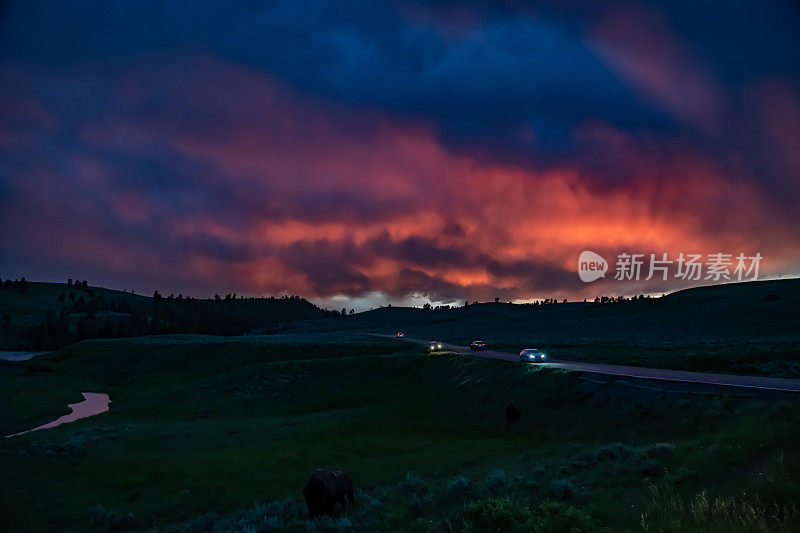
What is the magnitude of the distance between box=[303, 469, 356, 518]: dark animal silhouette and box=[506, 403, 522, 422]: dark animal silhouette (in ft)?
58.0

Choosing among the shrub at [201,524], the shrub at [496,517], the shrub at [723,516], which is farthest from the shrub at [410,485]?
the shrub at [723,516]

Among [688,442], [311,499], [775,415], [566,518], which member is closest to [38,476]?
[311,499]

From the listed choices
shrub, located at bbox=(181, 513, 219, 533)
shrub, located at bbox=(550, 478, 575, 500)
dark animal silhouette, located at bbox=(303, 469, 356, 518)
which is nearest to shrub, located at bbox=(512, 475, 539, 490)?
shrub, located at bbox=(550, 478, 575, 500)

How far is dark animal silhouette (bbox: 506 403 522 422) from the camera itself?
107 ft

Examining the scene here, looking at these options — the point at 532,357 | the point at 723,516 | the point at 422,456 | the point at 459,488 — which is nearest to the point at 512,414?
the point at 422,456

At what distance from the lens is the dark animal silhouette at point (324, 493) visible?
17.2 meters

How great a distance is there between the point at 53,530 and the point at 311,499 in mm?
13705

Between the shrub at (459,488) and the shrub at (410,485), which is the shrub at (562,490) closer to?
the shrub at (459,488)

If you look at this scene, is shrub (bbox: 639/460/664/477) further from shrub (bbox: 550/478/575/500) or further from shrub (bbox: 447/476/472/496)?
shrub (bbox: 447/476/472/496)

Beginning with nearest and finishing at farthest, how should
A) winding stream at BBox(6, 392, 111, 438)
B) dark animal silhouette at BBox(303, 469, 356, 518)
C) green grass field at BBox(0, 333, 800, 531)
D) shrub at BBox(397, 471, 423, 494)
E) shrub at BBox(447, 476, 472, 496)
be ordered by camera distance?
green grass field at BBox(0, 333, 800, 531) < shrub at BBox(447, 476, 472, 496) < dark animal silhouette at BBox(303, 469, 356, 518) < shrub at BBox(397, 471, 423, 494) < winding stream at BBox(6, 392, 111, 438)

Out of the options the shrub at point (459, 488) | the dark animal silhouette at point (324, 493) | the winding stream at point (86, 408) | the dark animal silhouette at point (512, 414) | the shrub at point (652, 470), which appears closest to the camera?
the shrub at point (652, 470)

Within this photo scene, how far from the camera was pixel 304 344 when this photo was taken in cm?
10194

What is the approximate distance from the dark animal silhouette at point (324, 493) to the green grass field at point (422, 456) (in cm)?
65

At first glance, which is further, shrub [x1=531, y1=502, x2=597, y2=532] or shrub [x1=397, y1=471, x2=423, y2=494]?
shrub [x1=397, y1=471, x2=423, y2=494]
